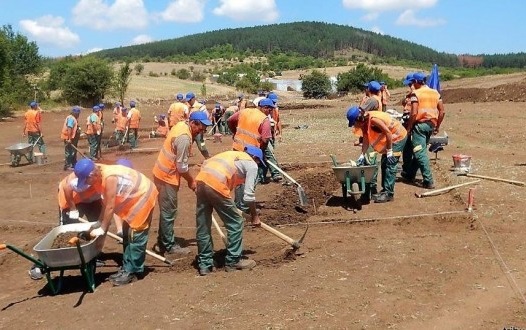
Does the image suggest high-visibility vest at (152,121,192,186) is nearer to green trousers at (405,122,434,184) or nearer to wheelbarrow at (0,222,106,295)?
wheelbarrow at (0,222,106,295)

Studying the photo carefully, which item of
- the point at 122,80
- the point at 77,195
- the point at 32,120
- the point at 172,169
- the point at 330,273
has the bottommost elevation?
the point at 330,273

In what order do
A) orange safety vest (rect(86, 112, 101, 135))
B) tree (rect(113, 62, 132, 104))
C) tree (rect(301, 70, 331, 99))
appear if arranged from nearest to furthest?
orange safety vest (rect(86, 112, 101, 135))
tree (rect(113, 62, 132, 104))
tree (rect(301, 70, 331, 99))

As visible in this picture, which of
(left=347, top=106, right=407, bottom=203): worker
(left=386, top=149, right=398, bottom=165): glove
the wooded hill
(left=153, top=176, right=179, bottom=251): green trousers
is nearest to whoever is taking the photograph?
(left=153, top=176, right=179, bottom=251): green trousers

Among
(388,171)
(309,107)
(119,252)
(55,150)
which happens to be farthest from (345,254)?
(309,107)

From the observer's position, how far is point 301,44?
17012cm

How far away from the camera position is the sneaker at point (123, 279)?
20.4 feet

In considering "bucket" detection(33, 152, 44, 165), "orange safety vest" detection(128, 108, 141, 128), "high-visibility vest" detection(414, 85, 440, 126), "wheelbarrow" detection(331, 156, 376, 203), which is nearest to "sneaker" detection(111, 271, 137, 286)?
"wheelbarrow" detection(331, 156, 376, 203)

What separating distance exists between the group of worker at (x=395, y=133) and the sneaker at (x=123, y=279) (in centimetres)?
390

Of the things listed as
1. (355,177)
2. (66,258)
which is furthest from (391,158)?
(66,258)

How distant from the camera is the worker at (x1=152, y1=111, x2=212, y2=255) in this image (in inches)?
263

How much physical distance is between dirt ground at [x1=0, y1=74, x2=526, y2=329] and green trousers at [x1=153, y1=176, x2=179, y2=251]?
370 mm

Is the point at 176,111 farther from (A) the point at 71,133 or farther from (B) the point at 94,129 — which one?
(B) the point at 94,129

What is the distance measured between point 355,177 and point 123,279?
12.1 ft

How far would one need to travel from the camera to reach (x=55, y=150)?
20484 mm
